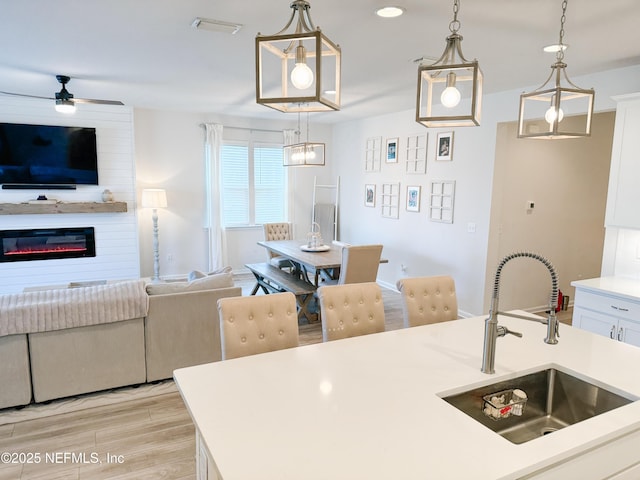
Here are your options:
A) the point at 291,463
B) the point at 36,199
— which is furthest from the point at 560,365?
the point at 36,199

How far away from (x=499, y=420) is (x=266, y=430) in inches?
40.3

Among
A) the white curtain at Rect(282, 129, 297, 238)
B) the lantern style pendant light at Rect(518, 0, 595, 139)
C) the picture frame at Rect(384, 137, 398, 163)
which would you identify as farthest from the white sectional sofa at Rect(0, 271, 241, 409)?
the white curtain at Rect(282, 129, 297, 238)

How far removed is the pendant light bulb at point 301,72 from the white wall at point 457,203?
11.4 feet

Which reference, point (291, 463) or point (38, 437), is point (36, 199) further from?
point (291, 463)

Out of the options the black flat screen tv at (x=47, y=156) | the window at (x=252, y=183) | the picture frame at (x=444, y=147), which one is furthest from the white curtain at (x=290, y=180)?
the black flat screen tv at (x=47, y=156)

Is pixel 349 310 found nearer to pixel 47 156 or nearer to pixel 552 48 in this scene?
pixel 552 48

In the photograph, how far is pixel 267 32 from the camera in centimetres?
292

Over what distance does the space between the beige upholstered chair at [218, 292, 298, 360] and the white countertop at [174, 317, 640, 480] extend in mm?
182

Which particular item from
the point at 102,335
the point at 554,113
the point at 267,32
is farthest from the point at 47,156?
the point at 554,113

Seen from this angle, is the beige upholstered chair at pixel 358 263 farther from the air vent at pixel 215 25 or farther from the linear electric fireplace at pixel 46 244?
the linear electric fireplace at pixel 46 244

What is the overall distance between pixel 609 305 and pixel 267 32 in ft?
10.8

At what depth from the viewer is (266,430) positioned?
1.38 metres

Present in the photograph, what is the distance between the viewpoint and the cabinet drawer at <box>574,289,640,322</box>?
3111 millimetres

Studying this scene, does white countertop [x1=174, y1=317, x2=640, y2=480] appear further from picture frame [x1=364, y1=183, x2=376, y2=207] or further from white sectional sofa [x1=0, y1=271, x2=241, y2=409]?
picture frame [x1=364, y1=183, x2=376, y2=207]
